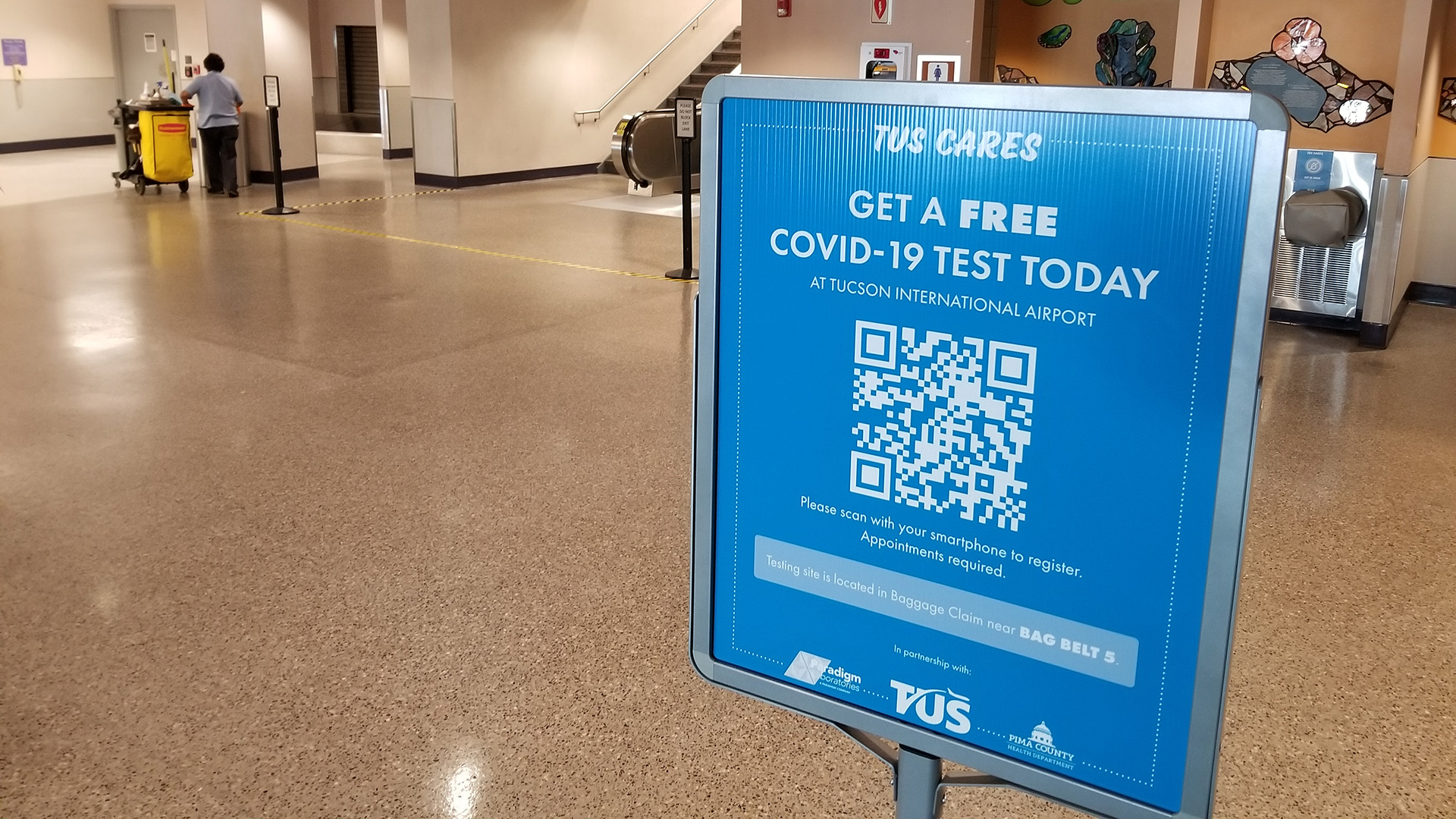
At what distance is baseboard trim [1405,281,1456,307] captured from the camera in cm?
786

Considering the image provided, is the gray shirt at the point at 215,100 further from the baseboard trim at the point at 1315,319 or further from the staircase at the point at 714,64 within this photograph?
the baseboard trim at the point at 1315,319

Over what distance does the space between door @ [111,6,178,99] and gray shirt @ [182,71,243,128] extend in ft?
24.5

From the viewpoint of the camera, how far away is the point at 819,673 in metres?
1.42

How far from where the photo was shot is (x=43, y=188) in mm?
13461

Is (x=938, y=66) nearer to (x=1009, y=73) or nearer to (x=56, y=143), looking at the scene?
(x=1009, y=73)

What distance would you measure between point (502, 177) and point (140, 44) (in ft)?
29.0

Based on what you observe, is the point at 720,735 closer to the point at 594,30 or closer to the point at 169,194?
the point at 169,194

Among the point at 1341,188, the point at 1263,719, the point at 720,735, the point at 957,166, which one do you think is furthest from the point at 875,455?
the point at 1341,188

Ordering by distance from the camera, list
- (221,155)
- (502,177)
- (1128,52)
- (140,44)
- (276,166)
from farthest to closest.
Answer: (140,44)
(502,177)
(221,155)
(276,166)
(1128,52)

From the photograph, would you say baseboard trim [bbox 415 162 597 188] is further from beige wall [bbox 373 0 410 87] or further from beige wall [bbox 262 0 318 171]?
beige wall [bbox 373 0 410 87]

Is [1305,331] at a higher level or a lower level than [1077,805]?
lower

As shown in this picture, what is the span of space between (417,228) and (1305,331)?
7.59m

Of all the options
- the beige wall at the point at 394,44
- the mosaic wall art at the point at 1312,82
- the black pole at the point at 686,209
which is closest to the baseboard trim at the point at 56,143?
the beige wall at the point at 394,44

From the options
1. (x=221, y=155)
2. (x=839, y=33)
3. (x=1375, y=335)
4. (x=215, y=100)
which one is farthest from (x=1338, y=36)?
(x=221, y=155)
